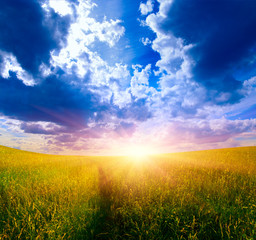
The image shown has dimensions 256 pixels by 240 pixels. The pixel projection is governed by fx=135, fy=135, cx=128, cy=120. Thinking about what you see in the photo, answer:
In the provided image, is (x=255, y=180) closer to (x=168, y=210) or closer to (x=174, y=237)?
(x=168, y=210)

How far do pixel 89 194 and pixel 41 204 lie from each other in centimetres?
170

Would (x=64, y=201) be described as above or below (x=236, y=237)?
above

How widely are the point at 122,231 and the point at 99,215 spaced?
961 millimetres

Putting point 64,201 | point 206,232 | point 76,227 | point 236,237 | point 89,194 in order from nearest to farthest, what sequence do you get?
point 236,237 → point 206,232 → point 76,227 → point 64,201 → point 89,194

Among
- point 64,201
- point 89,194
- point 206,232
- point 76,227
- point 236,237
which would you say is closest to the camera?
point 236,237

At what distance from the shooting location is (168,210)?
141 inches

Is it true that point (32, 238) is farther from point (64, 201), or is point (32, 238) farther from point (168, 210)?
point (168, 210)

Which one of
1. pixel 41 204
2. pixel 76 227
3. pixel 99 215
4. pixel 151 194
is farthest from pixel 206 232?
pixel 41 204

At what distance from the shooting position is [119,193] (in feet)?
17.9

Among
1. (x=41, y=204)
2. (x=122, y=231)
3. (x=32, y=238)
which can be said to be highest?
(x=41, y=204)

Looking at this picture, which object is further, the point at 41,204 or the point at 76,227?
the point at 41,204

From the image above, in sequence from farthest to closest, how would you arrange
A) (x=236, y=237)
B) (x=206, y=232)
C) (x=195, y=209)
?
(x=195, y=209), (x=206, y=232), (x=236, y=237)

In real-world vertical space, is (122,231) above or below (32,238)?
below

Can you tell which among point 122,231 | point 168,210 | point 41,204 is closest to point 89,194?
point 41,204
